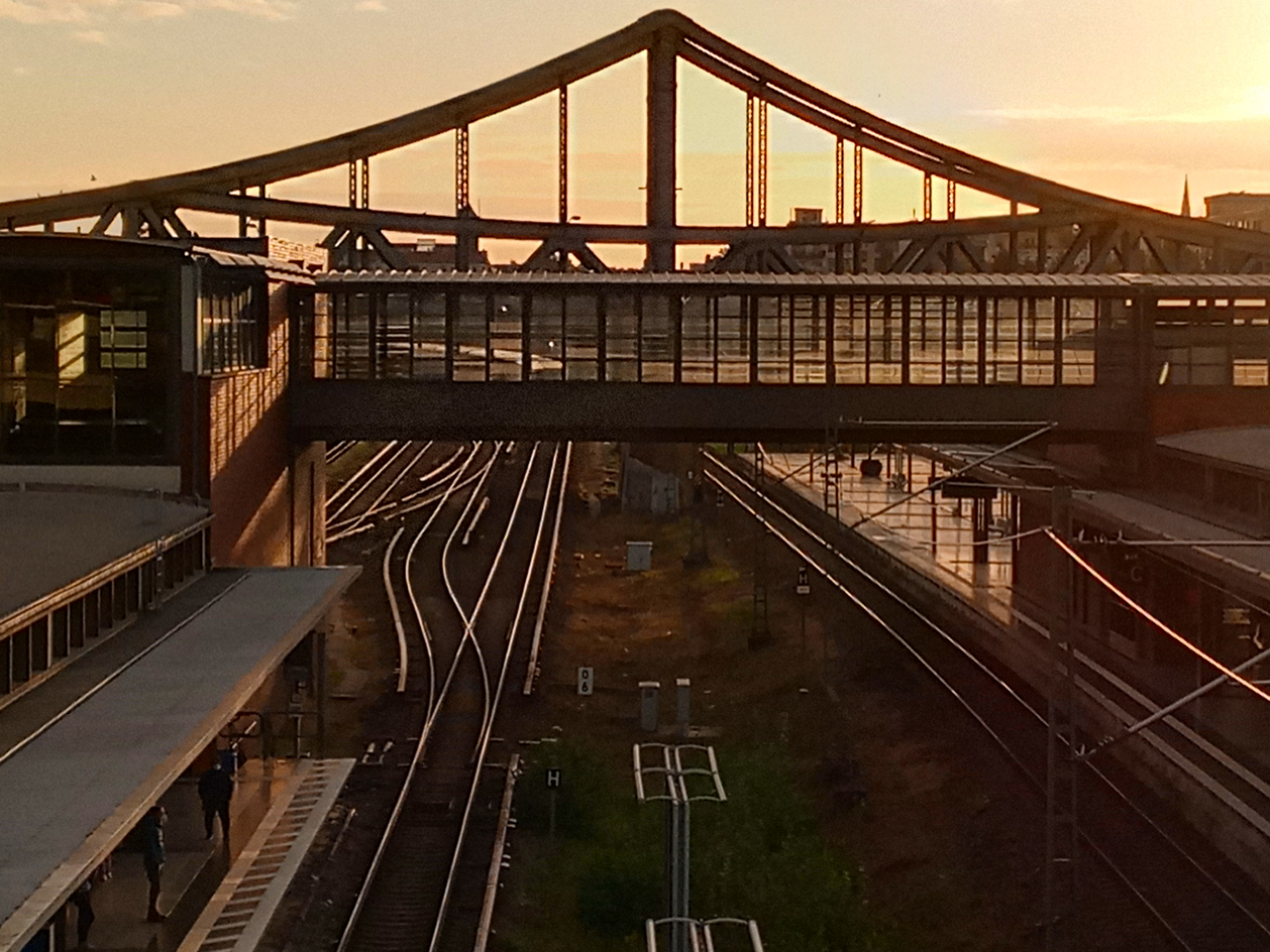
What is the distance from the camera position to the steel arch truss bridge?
213 feet

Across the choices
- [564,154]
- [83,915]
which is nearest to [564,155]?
[564,154]

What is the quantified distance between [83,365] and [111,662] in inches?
287

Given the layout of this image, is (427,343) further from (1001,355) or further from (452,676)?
(1001,355)

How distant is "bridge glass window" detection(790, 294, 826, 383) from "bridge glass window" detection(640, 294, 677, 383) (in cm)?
194

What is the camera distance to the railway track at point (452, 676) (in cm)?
1809

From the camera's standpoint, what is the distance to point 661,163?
6725 cm

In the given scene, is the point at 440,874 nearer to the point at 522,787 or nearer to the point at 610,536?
the point at 522,787

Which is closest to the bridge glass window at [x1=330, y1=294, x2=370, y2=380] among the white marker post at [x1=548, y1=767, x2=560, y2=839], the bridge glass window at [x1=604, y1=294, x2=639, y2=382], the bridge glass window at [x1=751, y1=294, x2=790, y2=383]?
the bridge glass window at [x1=604, y1=294, x2=639, y2=382]

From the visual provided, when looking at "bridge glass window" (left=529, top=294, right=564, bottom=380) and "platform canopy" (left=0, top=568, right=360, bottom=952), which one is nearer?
"platform canopy" (left=0, top=568, right=360, bottom=952)

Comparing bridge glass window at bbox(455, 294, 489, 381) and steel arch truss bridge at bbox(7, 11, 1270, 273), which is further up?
steel arch truss bridge at bbox(7, 11, 1270, 273)

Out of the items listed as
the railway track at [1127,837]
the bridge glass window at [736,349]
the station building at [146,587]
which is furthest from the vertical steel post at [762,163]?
the station building at [146,587]

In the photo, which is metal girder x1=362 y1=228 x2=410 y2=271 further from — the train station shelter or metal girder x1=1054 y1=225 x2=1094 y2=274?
the train station shelter

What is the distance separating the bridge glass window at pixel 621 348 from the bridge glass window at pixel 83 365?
897 centimetres

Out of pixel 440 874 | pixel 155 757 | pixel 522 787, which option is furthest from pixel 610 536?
pixel 155 757
